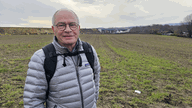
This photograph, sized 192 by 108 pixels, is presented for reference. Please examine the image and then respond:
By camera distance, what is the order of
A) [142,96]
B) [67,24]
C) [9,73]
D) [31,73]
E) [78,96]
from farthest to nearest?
[9,73]
[142,96]
[78,96]
[67,24]
[31,73]

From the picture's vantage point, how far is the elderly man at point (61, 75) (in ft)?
4.33

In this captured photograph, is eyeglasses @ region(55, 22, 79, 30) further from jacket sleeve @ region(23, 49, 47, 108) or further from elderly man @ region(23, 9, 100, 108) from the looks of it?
jacket sleeve @ region(23, 49, 47, 108)

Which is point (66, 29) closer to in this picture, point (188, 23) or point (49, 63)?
point (49, 63)

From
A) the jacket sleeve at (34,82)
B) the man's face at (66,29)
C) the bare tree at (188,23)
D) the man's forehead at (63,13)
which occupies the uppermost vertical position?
the bare tree at (188,23)

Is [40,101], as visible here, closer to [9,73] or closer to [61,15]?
[61,15]

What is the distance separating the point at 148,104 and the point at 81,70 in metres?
3.84

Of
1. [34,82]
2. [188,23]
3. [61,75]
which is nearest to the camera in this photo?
[34,82]

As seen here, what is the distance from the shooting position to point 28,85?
1.32 m

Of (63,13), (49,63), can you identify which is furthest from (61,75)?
(63,13)

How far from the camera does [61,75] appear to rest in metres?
1.43

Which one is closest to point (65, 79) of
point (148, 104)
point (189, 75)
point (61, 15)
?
point (61, 15)

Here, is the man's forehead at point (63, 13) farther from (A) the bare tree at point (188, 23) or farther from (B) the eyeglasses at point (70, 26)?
(A) the bare tree at point (188, 23)

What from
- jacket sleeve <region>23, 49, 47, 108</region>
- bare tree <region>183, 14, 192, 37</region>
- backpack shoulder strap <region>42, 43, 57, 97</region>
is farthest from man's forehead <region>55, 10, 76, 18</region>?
bare tree <region>183, 14, 192, 37</region>

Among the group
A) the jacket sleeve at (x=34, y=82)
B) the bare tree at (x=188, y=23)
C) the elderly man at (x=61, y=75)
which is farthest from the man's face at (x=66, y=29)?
the bare tree at (x=188, y=23)
